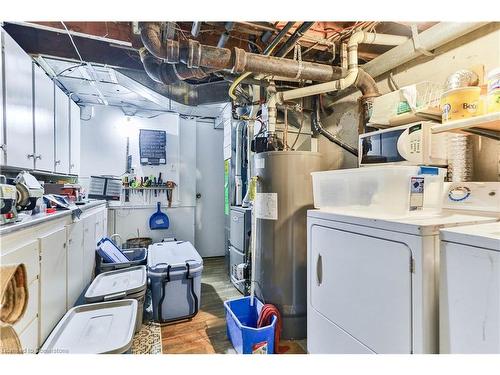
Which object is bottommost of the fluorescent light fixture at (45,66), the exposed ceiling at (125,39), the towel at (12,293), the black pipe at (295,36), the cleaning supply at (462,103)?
the towel at (12,293)

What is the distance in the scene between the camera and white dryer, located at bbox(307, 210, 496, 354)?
920 mm

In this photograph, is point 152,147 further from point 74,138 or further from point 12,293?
point 12,293

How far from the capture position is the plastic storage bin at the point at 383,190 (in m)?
1.14

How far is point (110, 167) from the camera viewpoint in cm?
402

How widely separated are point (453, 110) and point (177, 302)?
2.54 m

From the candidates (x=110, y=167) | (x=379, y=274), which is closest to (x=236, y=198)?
(x=110, y=167)

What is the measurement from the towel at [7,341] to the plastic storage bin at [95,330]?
40 centimetres

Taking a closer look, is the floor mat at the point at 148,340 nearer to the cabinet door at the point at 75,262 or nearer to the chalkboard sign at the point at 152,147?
the cabinet door at the point at 75,262

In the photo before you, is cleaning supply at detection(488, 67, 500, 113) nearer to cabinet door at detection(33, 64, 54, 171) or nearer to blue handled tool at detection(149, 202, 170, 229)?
cabinet door at detection(33, 64, 54, 171)

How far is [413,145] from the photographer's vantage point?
1532 mm

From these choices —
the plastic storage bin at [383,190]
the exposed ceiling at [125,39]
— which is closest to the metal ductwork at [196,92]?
the exposed ceiling at [125,39]

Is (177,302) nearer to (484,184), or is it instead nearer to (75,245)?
(75,245)

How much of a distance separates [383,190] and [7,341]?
5.48 ft
